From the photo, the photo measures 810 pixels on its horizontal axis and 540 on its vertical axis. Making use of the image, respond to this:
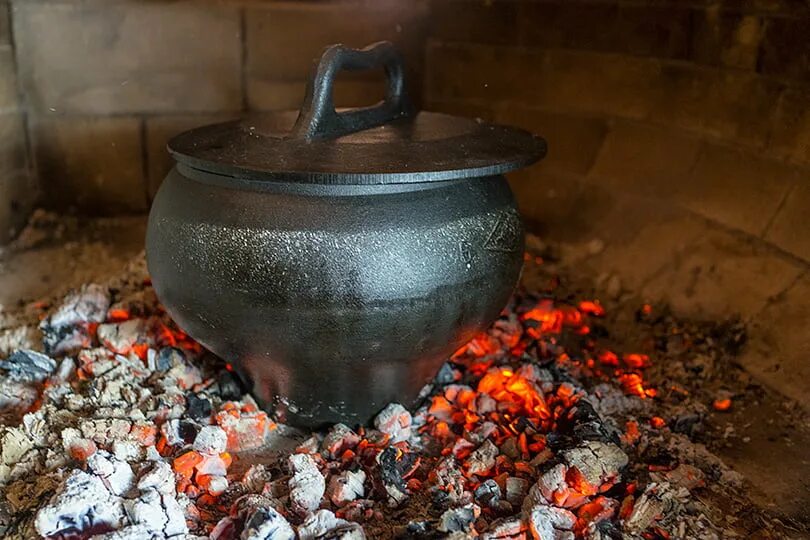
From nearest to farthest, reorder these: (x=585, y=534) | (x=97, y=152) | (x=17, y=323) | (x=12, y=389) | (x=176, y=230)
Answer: (x=585, y=534)
(x=176, y=230)
(x=12, y=389)
(x=17, y=323)
(x=97, y=152)

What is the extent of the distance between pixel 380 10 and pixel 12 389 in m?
2.18

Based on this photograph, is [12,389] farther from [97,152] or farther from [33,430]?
[97,152]

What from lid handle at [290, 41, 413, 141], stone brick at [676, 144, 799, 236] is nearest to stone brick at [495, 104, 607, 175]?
stone brick at [676, 144, 799, 236]

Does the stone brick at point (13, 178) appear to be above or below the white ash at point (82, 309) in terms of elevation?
above

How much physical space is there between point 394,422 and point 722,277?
123 centimetres

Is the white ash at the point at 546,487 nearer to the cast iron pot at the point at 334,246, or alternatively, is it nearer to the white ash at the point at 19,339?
the cast iron pot at the point at 334,246

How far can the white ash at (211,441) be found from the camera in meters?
1.87

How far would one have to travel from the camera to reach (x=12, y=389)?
2162mm

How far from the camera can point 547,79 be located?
3176mm

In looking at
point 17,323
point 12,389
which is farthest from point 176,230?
point 17,323

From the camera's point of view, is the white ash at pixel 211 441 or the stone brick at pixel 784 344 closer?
the white ash at pixel 211 441

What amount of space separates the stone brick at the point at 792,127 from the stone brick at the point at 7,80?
9.20 ft

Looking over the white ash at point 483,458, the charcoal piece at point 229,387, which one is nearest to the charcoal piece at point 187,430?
the charcoal piece at point 229,387

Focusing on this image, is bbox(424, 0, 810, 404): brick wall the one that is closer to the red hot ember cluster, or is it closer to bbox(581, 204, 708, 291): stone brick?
bbox(581, 204, 708, 291): stone brick
